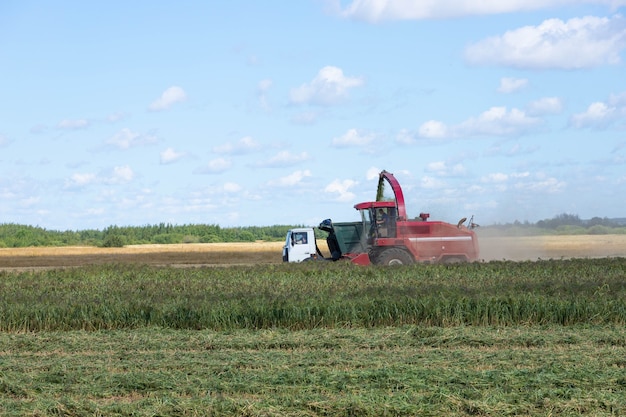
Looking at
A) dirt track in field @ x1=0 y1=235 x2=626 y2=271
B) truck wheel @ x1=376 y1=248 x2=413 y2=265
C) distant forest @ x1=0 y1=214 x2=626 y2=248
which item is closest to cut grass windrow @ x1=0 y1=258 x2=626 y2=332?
truck wheel @ x1=376 y1=248 x2=413 y2=265

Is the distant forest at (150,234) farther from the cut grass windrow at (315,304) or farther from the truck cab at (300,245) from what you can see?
the cut grass windrow at (315,304)

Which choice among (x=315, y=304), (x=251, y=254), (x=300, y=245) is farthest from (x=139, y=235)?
(x=315, y=304)

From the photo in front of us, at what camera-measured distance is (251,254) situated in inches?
1836

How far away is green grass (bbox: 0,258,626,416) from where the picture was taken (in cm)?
820

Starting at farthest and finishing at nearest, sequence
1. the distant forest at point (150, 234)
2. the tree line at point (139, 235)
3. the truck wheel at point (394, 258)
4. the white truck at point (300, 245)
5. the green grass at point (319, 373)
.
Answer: the tree line at point (139, 235), the distant forest at point (150, 234), the white truck at point (300, 245), the truck wheel at point (394, 258), the green grass at point (319, 373)

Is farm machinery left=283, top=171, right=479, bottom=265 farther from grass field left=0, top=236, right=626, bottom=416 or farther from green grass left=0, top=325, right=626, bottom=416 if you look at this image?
green grass left=0, top=325, right=626, bottom=416

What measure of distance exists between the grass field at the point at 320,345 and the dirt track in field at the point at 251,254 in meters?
8.35

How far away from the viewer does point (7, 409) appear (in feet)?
26.6

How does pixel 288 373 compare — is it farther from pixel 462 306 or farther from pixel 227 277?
pixel 227 277

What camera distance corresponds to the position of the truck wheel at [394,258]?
25.3 metres

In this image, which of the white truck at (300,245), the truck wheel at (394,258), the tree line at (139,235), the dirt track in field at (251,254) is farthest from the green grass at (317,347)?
the tree line at (139,235)

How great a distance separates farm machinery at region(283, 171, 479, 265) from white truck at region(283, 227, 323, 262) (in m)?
1.67

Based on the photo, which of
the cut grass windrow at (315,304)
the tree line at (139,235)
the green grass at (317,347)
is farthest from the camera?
the tree line at (139,235)

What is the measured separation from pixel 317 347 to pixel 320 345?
86mm
